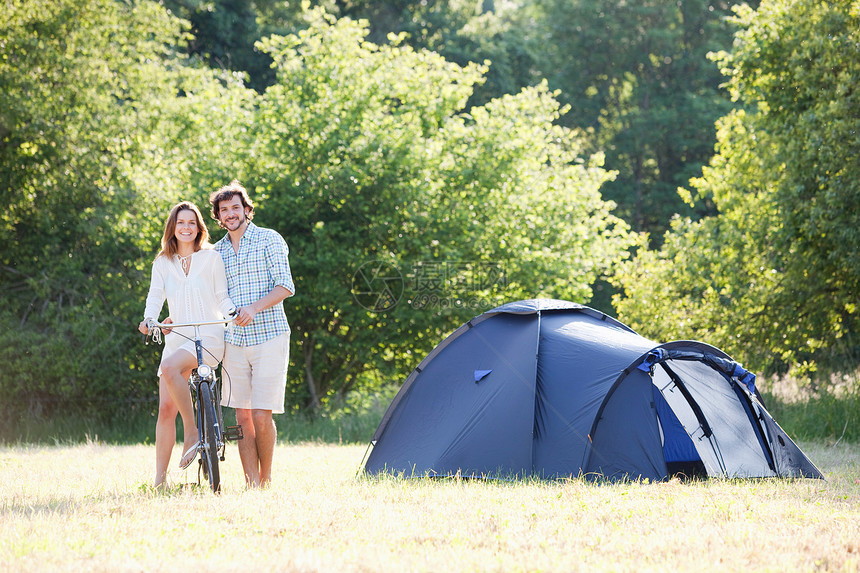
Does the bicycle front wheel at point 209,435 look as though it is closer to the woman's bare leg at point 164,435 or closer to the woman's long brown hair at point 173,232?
the woman's bare leg at point 164,435

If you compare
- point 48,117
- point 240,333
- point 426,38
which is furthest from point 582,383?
point 426,38

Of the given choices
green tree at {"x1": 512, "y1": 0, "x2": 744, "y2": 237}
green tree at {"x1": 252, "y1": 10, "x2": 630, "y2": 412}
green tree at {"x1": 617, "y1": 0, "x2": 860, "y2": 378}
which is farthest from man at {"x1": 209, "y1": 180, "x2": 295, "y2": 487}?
A: green tree at {"x1": 512, "y1": 0, "x2": 744, "y2": 237}

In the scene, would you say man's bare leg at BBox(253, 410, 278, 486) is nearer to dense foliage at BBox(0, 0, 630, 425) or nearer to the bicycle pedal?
the bicycle pedal

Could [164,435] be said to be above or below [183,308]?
below

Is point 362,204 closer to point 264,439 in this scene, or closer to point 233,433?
point 264,439

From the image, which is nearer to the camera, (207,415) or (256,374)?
(207,415)

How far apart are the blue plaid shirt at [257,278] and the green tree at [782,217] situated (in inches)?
311

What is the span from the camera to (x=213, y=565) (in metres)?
3.63

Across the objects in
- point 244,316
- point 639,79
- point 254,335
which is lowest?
point 254,335

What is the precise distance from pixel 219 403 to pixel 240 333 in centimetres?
48

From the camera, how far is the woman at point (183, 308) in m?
5.60

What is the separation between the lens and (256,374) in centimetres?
575

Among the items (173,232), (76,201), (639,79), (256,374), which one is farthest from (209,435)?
(639,79)

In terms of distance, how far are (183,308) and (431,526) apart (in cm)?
235
